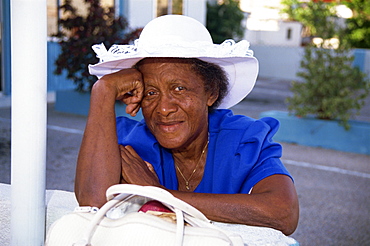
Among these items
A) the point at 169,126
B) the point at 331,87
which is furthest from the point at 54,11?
the point at 169,126

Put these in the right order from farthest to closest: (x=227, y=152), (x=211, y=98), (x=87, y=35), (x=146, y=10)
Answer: (x=146, y=10)
(x=87, y=35)
(x=211, y=98)
(x=227, y=152)

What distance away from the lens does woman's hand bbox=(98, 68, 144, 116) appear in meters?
2.02

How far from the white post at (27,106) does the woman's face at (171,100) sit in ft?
1.60

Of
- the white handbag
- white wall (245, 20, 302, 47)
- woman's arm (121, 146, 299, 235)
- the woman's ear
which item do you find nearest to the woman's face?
the woman's ear

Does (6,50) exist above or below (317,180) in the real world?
above

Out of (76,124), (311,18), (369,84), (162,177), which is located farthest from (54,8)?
(162,177)

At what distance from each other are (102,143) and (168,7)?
33.4 feet

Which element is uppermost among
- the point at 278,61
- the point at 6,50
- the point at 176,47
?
the point at 176,47

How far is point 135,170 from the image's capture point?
1.99 metres

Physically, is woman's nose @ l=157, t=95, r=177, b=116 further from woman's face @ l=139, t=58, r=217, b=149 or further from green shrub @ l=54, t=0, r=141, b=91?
green shrub @ l=54, t=0, r=141, b=91

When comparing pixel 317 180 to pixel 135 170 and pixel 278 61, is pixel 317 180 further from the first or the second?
pixel 278 61

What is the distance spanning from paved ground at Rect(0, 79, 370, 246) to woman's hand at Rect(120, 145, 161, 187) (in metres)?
2.10

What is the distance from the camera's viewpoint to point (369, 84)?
7.09 metres

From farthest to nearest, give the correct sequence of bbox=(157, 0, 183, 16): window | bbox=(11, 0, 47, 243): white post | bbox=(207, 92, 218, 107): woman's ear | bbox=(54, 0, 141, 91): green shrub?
bbox=(157, 0, 183, 16): window
bbox=(54, 0, 141, 91): green shrub
bbox=(207, 92, 218, 107): woman's ear
bbox=(11, 0, 47, 243): white post
